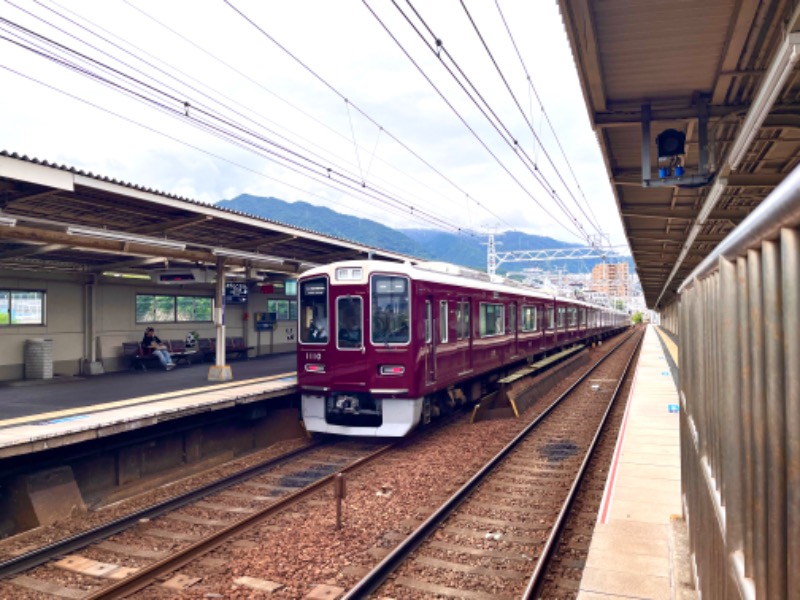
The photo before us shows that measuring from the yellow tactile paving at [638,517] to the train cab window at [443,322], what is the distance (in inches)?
133

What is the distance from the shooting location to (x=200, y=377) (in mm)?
13898

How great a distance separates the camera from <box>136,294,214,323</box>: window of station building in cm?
1680

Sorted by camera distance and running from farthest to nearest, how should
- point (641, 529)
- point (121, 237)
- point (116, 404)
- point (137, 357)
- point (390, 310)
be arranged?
1. point (137, 357)
2. point (390, 310)
3. point (121, 237)
4. point (116, 404)
5. point (641, 529)

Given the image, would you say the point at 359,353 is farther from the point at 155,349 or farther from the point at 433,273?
the point at 155,349

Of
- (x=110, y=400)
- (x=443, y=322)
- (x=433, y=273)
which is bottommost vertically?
(x=110, y=400)

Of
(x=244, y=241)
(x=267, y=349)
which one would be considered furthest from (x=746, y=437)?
(x=267, y=349)

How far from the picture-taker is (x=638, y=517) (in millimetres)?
6219

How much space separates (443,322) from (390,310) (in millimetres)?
1466

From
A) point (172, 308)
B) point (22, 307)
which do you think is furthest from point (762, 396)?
point (172, 308)

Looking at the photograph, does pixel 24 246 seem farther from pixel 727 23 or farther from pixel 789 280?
pixel 789 280

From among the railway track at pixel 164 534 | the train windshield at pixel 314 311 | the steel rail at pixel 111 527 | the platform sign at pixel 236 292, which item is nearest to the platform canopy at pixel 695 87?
the train windshield at pixel 314 311

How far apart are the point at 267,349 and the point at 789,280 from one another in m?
21.3

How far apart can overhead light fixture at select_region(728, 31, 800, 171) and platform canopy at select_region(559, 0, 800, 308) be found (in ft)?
0.03

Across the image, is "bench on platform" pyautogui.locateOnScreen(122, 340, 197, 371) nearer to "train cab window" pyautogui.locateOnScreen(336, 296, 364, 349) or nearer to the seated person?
the seated person
